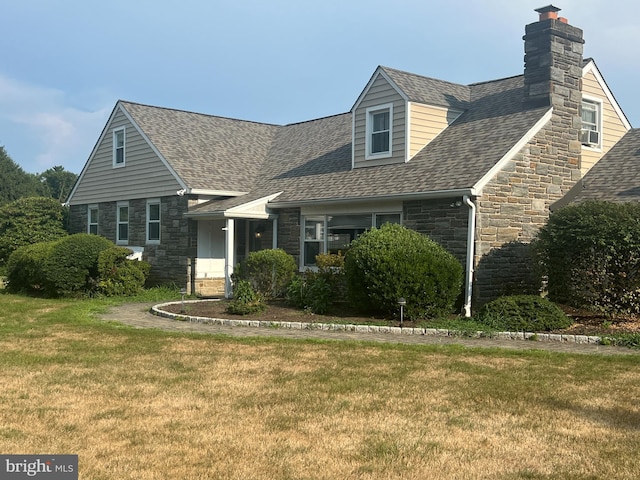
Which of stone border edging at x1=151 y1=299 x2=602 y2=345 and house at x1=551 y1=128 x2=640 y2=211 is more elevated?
house at x1=551 y1=128 x2=640 y2=211

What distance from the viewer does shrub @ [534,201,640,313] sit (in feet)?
42.5

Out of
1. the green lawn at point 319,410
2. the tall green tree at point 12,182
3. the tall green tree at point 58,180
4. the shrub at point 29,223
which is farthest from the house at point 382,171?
the tall green tree at point 58,180

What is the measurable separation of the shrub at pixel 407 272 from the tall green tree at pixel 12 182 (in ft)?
155

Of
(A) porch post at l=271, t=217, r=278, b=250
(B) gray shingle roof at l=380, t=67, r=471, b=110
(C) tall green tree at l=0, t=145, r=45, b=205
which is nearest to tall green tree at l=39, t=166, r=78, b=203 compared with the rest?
(C) tall green tree at l=0, t=145, r=45, b=205

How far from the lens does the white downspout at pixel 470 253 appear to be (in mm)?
14773

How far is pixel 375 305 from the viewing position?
565 inches

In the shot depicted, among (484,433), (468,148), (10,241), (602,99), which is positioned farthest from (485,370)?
(10,241)

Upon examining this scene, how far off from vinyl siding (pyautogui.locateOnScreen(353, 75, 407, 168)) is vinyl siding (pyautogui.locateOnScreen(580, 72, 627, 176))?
4980mm

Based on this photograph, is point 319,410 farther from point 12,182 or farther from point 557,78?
point 12,182

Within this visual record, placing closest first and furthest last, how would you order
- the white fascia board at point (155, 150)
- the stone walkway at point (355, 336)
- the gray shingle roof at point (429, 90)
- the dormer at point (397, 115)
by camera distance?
the stone walkway at point (355, 336)
the dormer at point (397, 115)
the gray shingle roof at point (429, 90)
the white fascia board at point (155, 150)

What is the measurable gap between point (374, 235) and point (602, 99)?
9.34 m

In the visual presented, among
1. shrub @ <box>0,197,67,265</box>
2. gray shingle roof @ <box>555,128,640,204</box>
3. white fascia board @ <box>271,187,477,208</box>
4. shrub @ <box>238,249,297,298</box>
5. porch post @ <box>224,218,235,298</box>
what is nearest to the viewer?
white fascia board @ <box>271,187,477,208</box>

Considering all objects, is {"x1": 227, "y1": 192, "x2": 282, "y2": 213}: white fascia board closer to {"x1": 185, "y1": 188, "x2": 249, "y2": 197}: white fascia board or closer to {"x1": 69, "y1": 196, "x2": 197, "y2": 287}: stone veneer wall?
{"x1": 185, "y1": 188, "x2": 249, "y2": 197}: white fascia board

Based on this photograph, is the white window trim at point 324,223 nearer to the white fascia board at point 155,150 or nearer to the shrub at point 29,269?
the white fascia board at point 155,150
